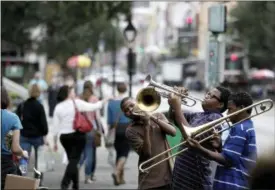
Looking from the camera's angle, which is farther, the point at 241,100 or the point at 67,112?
the point at 67,112

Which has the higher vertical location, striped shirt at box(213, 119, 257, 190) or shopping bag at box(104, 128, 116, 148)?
striped shirt at box(213, 119, 257, 190)

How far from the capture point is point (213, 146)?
6164 mm

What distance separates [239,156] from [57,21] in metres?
24.8

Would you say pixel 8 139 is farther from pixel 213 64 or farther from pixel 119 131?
pixel 213 64

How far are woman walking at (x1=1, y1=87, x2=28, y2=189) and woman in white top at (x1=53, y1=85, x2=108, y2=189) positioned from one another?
3.89 m

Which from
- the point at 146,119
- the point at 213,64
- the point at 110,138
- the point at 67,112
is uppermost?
the point at 213,64

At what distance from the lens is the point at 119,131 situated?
42.0ft

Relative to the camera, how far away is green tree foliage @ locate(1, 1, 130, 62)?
19.1 m

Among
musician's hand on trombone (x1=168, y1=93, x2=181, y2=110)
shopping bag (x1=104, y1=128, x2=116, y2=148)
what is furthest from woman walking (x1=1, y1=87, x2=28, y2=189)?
shopping bag (x1=104, y1=128, x2=116, y2=148)

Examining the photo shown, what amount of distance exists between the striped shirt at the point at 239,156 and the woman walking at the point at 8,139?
7.62 ft

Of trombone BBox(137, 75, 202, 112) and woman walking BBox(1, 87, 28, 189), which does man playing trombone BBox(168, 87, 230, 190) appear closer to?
trombone BBox(137, 75, 202, 112)

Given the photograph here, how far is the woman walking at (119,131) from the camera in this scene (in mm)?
12812

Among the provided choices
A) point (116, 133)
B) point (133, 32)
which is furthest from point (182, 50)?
point (116, 133)

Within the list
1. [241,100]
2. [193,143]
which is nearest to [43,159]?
[241,100]
